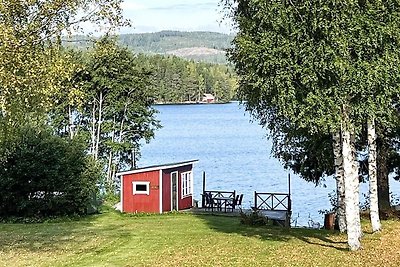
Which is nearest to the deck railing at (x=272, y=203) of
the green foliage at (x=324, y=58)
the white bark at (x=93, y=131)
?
the green foliage at (x=324, y=58)

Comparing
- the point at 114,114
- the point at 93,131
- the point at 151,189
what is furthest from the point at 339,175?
the point at 93,131

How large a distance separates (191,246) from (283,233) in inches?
131

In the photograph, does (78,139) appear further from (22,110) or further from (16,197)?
(22,110)

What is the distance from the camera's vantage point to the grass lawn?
13016 mm

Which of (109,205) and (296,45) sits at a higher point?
(296,45)

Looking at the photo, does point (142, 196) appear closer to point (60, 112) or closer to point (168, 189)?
point (168, 189)

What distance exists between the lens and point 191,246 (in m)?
15.0

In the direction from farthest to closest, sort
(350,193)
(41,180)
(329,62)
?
(41,180), (350,193), (329,62)

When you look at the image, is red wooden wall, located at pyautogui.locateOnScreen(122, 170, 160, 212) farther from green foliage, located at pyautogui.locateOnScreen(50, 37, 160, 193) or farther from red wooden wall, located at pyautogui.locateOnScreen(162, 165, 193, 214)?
green foliage, located at pyautogui.locateOnScreen(50, 37, 160, 193)

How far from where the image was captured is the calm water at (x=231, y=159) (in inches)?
1328

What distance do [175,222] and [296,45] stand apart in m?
10.6

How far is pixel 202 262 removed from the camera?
42.5ft

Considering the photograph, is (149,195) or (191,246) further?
(149,195)

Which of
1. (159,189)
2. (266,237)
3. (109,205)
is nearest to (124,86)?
(109,205)
